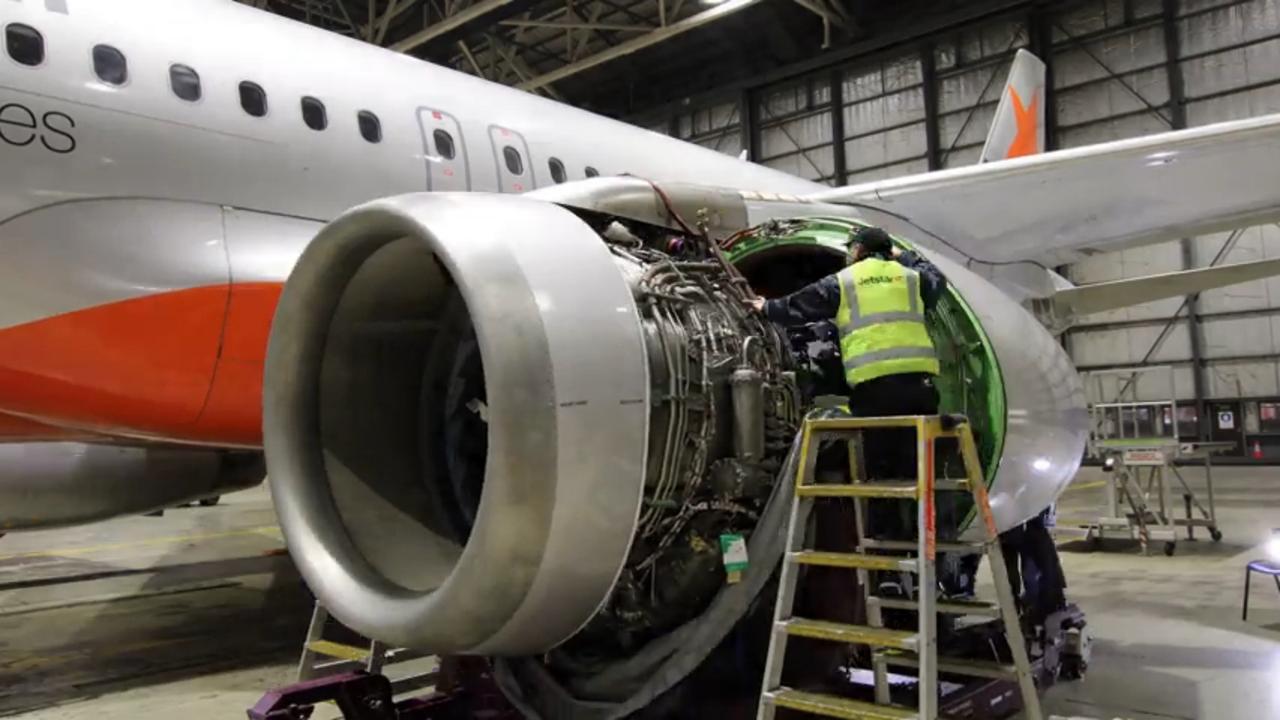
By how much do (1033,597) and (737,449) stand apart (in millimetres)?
2194

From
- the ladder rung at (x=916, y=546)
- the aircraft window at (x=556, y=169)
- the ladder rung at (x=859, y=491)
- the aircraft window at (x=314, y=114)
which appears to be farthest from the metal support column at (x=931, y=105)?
the ladder rung at (x=859, y=491)

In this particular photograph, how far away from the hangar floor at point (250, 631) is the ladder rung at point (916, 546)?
1542 mm

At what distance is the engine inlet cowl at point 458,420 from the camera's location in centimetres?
217

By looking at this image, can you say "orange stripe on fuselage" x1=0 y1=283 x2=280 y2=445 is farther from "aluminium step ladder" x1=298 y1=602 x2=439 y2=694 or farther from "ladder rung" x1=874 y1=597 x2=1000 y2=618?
"ladder rung" x1=874 y1=597 x2=1000 y2=618

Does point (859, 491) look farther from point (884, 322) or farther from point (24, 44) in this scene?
point (24, 44)

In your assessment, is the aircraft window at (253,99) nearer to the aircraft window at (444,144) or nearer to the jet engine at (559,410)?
the aircraft window at (444,144)

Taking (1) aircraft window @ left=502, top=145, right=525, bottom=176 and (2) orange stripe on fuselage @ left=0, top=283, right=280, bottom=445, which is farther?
(1) aircraft window @ left=502, top=145, right=525, bottom=176

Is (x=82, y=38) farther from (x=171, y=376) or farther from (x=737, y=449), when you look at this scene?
(x=737, y=449)

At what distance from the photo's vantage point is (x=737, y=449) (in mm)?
2781

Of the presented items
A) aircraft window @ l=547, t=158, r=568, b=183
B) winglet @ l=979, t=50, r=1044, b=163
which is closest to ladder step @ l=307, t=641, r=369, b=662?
aircraft window @ l=547, t=158, r=568, b=183

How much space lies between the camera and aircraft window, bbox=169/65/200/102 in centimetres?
474

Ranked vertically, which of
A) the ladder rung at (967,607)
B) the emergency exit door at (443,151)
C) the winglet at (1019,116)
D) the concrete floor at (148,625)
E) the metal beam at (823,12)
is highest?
the metal beam at (823,12)

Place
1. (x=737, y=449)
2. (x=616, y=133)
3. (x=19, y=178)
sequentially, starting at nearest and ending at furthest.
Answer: (x=737, y=449), (x=19, y=178), (x=616, y=133)

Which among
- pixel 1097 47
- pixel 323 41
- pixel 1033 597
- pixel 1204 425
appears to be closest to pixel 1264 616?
pixel 1033 597
